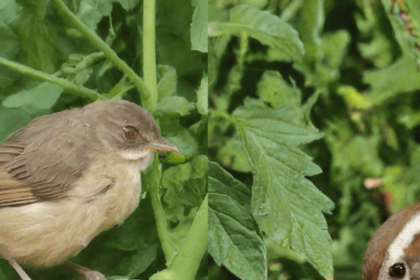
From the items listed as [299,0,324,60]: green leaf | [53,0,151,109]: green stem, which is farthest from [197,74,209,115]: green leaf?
[299,0,324,60]: green leaf

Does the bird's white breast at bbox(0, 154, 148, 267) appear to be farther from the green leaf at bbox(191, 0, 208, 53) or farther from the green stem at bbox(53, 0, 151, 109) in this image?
the green leaf at bbox(191, 0, 208, 53)

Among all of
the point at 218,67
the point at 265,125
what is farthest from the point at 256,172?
the point at 218,67

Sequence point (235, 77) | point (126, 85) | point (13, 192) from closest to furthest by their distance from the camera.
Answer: point (13, 192) → point (126, 85) → point (235, 77)

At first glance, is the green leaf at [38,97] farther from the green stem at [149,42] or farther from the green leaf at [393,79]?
the green leaf at [393,79]

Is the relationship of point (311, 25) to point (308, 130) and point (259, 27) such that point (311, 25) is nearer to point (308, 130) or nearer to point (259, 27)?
point (259, 27)

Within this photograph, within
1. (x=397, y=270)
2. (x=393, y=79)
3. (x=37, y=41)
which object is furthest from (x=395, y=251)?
(x=37, y=41)

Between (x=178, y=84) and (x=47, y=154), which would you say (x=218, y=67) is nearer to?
(x=178, y=84)
